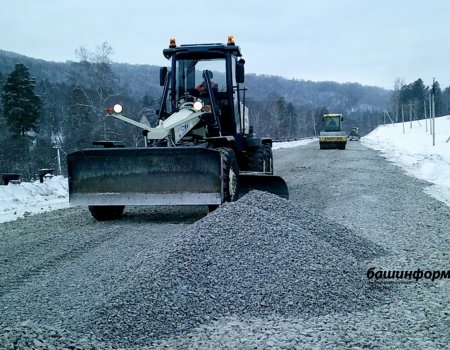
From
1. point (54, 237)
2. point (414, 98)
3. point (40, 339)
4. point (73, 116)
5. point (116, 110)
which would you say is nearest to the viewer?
point (40, 339)

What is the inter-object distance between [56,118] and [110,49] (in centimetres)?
2518

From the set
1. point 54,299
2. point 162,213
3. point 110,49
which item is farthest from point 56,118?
point 54,299

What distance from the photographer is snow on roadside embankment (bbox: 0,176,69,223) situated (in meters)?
8.95

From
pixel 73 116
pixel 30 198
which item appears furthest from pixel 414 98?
pixel 30 198

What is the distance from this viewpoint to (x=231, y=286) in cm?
404

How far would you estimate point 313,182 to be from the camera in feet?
41.3

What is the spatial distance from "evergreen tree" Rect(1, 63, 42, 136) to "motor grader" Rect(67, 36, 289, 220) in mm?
29353

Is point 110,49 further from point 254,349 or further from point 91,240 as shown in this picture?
point 254,349

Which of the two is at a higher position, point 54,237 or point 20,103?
point 20,103

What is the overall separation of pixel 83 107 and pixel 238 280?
1171 inches

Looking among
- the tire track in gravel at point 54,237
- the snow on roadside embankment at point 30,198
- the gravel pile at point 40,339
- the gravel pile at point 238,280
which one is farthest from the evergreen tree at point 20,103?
the gravel pile at point 40,339

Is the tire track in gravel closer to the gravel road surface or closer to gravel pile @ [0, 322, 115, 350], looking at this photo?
the gravel road surface

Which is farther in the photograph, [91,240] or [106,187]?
[106,187]

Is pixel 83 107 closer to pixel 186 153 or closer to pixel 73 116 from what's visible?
pixel 73 116
